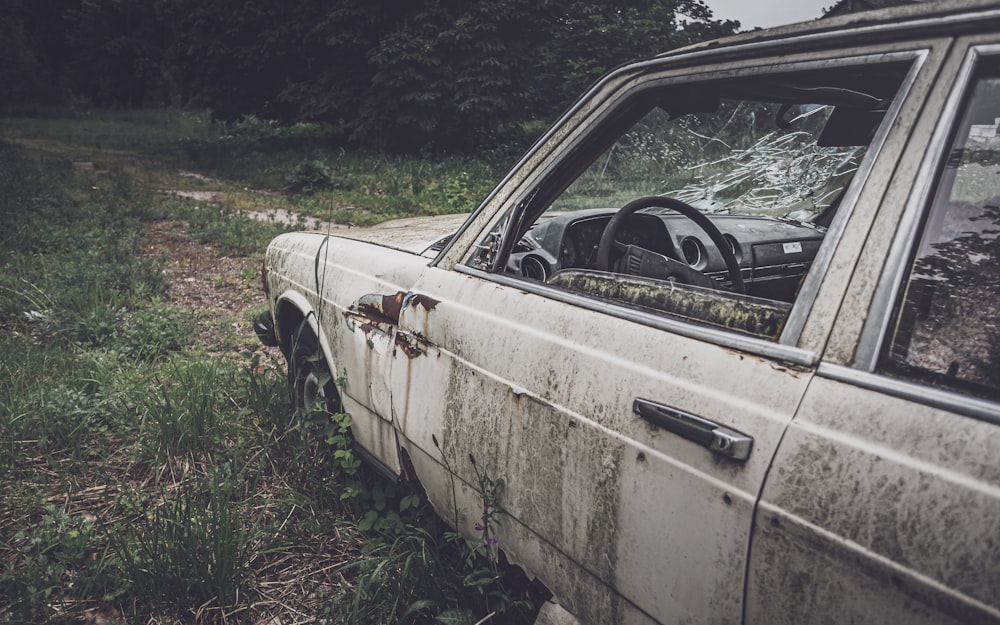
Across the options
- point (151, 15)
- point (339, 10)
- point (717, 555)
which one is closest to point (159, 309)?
point (717, 555)

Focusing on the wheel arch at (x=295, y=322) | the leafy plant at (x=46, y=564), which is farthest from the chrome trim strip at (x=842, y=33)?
the leafy plant at (x=46, y=564)

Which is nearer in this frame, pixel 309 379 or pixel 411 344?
pixel 411 344

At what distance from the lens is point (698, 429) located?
111 cm

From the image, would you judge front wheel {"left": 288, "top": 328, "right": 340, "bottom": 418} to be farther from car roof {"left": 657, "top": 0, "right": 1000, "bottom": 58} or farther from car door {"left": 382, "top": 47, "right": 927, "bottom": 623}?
car roof {"left": 657, "top": 0, "right": 1000, "bottom": 58}

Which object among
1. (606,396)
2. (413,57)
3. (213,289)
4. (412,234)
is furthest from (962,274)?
(413,57)

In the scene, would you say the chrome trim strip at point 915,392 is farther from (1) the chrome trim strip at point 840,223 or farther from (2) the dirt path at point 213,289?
(2) the dirt path at point 213,289

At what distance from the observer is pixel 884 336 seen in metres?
1.01

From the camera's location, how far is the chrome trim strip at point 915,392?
0.88m

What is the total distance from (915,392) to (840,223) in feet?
1.08

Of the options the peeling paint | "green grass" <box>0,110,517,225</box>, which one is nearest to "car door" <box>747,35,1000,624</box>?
the peeling paint

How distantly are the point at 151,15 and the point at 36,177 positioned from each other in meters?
29.1

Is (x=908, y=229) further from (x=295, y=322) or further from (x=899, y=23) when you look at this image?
(x=295, y=322)

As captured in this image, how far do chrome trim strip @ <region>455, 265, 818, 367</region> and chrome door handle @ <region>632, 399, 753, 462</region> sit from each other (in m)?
0.16

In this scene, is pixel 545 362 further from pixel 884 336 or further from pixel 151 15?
pixel 151 15
